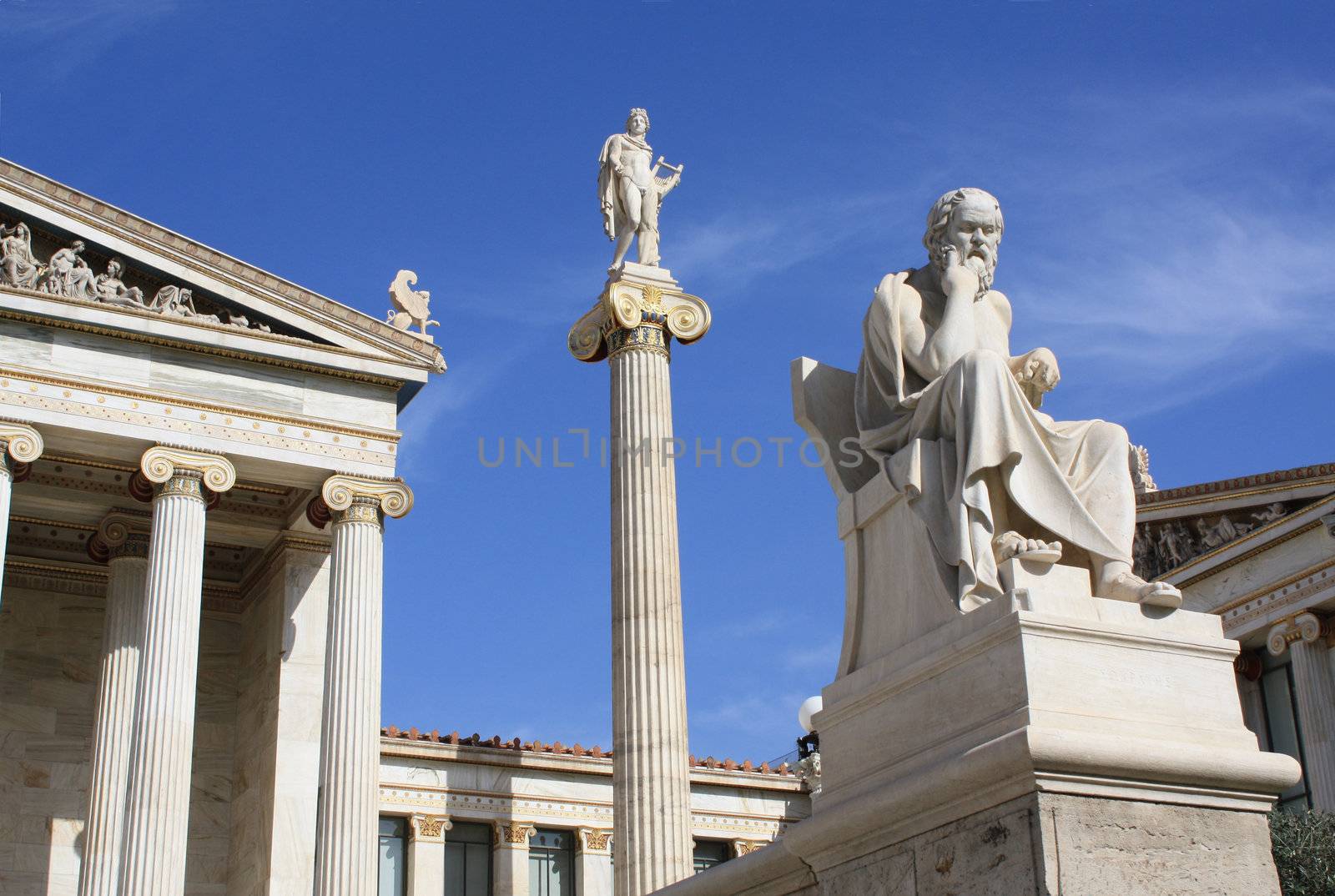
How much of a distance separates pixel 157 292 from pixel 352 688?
705 cm

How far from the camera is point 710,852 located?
35.3 m

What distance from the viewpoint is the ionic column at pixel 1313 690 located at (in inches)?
1186

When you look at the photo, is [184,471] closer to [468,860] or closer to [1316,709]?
[468,860]

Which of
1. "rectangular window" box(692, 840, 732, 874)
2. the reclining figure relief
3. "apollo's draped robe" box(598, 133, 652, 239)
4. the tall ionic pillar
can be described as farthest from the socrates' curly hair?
"rectangular window" box(692, 840, 732, 874)

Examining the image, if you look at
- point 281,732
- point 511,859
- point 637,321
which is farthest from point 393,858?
point 637,321

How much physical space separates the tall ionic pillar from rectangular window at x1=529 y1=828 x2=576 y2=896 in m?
11.2

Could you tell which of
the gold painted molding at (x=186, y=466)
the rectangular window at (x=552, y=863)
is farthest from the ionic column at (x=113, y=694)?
the rectangular window at (x=552, y=863)

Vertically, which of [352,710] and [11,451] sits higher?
[11,451]

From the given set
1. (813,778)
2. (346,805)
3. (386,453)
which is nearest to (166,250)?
(386,453)

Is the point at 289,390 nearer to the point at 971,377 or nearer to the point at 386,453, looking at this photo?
the point at 386,453

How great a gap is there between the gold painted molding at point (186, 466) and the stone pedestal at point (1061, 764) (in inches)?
785

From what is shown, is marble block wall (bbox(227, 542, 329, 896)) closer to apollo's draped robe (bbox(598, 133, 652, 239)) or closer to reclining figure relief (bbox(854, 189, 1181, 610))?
apollo's draped robe (bbox(598, 133, 652, 239))

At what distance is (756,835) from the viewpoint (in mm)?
35406

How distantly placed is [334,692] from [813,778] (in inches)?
513
